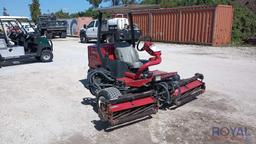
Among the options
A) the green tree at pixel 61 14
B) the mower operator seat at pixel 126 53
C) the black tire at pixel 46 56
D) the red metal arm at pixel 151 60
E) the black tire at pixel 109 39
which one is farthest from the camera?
the green tree at pixel 61 14

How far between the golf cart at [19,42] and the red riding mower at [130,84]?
5110mm

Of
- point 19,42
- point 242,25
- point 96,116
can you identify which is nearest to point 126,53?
point 96,116

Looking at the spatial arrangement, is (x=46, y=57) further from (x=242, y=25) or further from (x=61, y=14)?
(x=61, y=14)

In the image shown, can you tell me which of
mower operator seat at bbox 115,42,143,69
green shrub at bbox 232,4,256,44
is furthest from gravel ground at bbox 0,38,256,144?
green shrub at bbox 232,4,256,44

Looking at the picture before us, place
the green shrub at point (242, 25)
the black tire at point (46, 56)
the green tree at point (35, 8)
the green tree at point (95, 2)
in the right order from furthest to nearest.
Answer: the green tree at point (95, 2)
the green tree at point (35, 8)
the green shrub at point (242, 25)
the black tire at point (46, 56)

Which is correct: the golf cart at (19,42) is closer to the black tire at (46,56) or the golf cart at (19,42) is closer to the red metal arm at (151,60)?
the black tire at (46,56)

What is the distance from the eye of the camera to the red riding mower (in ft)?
14.8

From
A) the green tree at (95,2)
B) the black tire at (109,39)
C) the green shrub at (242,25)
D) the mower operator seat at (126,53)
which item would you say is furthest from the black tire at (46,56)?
the green tree at (95,2)

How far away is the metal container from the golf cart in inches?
385

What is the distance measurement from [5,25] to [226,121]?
9846mm

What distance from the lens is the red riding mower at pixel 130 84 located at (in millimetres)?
4508

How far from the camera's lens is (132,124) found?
15.6 ft

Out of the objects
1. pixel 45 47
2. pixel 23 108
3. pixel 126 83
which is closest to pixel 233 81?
pixel 126 83

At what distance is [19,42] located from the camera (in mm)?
11320
